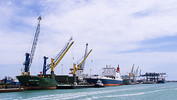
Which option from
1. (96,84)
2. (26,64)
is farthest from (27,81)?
(96,84)

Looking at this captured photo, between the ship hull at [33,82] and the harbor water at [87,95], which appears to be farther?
the ship hull at [33,82]

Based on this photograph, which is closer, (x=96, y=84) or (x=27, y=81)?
(x=27, y=81)

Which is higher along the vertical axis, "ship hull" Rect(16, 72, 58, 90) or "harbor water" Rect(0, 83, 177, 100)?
"ship hull" Rect(16, 72, 58, 90)

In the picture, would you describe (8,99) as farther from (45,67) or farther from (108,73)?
(108,73)

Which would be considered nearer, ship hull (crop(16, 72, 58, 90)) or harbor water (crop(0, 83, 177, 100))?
harbor water (crop(0, 83, 177, 100))

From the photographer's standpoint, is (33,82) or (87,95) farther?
(33,82)

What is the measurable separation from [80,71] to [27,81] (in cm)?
7392

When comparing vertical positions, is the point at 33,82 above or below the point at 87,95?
above

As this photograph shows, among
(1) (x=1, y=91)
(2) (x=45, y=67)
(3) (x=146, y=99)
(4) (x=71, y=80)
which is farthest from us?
(4) (x=71, y=80)

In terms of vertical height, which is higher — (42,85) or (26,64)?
(26,64)

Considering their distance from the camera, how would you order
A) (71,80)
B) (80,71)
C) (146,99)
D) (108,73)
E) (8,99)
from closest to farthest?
(8,99), (146,99), (71,80), (108,73), (80,71)

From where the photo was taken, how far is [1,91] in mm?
60156

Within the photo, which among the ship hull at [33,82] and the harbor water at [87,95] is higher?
the ship hull at [33,82]

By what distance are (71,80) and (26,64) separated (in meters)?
37.5
